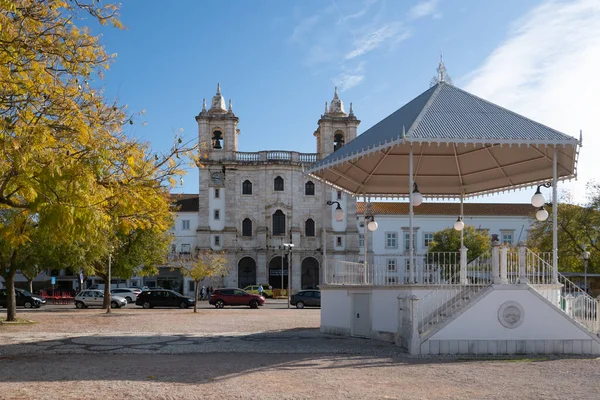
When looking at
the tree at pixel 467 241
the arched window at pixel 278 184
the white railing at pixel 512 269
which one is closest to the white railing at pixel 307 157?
the arched window at pixel 278 184

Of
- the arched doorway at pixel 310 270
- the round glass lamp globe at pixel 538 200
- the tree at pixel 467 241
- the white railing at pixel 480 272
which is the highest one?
the round glass lamp globe at pixel 538 200

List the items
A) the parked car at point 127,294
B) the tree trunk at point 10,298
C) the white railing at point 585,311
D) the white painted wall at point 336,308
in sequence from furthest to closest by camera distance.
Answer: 1. the parked car at point 127,294
2. the tree trunk at point 10,298
3. the white painted wall at point 336,308
4. the white railing at point 585,311

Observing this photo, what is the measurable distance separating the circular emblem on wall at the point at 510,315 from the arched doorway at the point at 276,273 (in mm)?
52569

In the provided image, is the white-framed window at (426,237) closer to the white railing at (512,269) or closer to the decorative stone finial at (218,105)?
the decorative stone finial at (218,105)

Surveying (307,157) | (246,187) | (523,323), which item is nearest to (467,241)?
(307,157)

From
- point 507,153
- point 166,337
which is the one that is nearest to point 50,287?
point 166,337

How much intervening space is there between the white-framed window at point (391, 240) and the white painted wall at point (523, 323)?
179 feet

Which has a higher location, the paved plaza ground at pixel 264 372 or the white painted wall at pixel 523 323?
the white painted wall at pixel 523 323

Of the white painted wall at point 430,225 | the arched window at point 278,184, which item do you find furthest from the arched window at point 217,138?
the white painted wall at point 430,225

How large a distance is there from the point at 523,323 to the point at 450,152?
7.06 m

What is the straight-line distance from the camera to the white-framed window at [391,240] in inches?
2687

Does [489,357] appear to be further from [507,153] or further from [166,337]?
[166,337]

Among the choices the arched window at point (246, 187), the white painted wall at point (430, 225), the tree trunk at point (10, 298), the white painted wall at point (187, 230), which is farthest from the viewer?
the white painted wall at point (187, 230)

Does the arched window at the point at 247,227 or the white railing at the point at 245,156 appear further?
the white railing at the point at 245,156
